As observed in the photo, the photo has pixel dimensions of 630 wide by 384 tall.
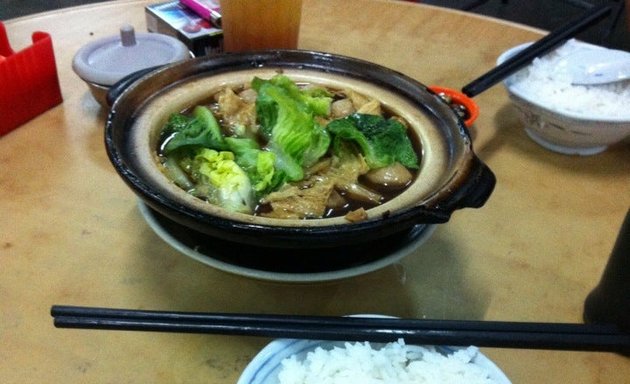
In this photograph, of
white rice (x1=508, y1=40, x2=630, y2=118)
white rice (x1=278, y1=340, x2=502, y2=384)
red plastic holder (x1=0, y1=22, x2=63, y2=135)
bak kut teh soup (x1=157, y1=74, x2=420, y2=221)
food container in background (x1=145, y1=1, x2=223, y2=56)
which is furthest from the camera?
food container in background (x1=145, y1=1, x2=223, y2=56)

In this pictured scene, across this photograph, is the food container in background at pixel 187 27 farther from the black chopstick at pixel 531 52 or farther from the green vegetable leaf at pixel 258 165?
the black chopstick at pixel 531 52

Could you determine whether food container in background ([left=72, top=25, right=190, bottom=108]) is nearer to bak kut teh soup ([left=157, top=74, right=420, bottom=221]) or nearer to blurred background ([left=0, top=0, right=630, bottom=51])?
bak kut teh soup ([left=157, top=74, right=420, bottom=221])

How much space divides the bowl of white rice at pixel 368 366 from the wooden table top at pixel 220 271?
0.16 metres

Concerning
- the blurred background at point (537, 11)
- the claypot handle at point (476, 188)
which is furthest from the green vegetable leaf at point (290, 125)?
the blurred background at point (537, 11)

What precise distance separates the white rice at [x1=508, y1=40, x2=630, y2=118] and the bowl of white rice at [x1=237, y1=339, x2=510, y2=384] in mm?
830

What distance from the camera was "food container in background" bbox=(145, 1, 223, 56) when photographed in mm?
1700

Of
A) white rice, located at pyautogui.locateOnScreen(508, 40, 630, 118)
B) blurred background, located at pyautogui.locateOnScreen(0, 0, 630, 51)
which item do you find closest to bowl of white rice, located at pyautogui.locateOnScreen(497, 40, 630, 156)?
white rice, located at pyautogui.locateOnScreen(508, 40, 630, 118)

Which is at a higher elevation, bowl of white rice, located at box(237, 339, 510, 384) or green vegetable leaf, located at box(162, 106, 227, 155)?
green vegetable leaf, located at box(162, 106, 227, 155)

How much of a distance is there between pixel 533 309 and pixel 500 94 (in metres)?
0.84

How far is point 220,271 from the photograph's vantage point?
1.13m

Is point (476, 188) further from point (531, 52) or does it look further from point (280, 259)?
point (531, 52)

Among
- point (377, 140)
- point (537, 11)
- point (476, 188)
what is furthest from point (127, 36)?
point (537, 11)

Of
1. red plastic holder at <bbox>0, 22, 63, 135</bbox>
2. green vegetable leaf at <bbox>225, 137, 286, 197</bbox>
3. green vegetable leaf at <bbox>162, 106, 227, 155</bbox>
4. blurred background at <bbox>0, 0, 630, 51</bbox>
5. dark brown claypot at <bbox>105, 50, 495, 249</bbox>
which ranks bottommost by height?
blurred background at <bbox>0, 0, 630, 51</bbox>

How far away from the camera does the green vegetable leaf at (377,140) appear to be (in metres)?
1.19
